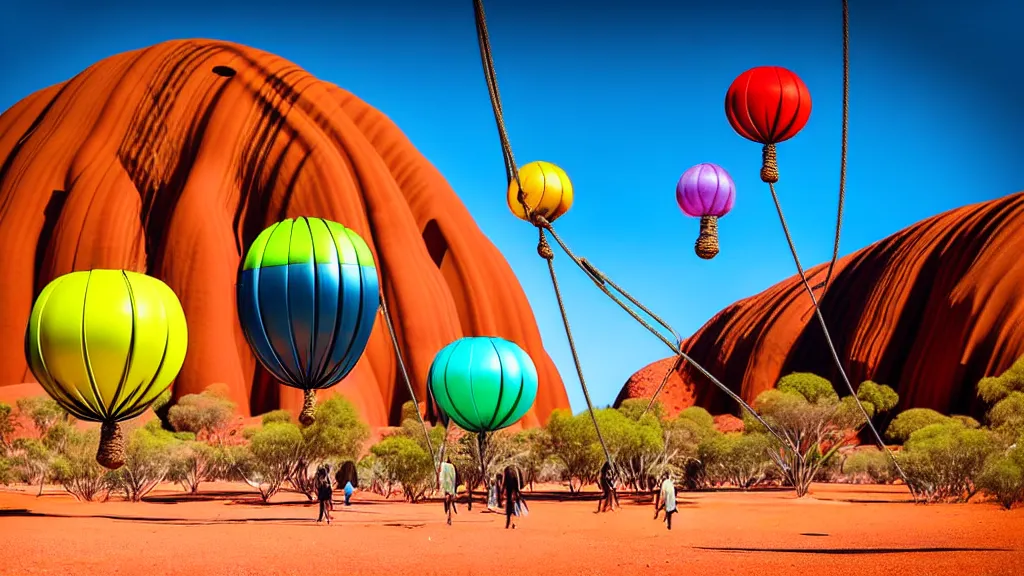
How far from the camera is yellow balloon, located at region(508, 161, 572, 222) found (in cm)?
1655

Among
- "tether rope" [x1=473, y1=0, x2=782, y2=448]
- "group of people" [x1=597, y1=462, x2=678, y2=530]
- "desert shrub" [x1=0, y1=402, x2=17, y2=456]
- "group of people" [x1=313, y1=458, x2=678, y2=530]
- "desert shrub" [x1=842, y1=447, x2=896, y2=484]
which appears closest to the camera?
"tether rope" [x1=473, y1=0, x2=782, y2=448]

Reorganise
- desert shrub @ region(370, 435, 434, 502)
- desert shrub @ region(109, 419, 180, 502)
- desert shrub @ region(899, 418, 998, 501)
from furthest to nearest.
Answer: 1. desert shrub @ region(370, 435, 434, 502)
2. desert shrub @ region(109, 419, 180, 502)
3. desert shrub @ region(899, 418, 998, 501)

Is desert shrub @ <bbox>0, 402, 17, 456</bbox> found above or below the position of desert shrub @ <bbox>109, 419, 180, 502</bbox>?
above

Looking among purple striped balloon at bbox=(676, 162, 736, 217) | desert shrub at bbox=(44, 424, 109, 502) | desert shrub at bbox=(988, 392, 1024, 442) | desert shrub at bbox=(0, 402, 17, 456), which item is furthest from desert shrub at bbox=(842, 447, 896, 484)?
desert shrub at bbox=(0, 402, 17, 456)

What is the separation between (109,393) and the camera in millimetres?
13711

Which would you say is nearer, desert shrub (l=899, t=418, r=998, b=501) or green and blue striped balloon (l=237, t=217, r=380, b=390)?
green and blue striped balloon (l=237, t=217, r=380, b=390)

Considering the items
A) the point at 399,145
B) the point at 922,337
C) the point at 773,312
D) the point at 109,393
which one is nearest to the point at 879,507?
the point at 109,393

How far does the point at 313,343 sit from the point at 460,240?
49.5 meters

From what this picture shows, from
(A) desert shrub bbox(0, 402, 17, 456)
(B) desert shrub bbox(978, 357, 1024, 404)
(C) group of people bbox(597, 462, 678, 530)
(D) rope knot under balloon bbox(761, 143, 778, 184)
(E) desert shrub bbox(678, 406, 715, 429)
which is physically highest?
(D) rope knot under balloon bbox(761, 143, 778, 184)

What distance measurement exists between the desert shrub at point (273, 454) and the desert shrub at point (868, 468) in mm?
25095

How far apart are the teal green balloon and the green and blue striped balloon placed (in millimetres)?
6429

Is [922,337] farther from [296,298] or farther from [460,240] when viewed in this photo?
[296,298]

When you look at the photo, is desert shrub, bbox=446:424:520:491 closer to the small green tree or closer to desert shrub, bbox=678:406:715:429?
the small green tree

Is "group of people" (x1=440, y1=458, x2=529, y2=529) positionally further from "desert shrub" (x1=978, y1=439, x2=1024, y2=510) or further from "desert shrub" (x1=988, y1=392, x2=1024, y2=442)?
"desert shrub" (x1=988, y1=392, x2=1024, y2=442)
